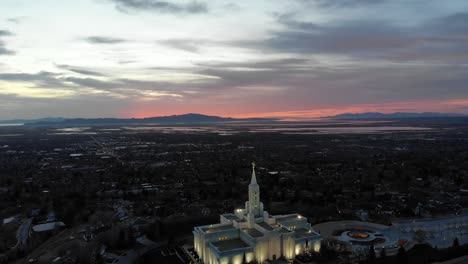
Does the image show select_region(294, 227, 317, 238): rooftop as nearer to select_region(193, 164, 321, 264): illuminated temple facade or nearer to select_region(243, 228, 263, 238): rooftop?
select_region(193, 164, 321, 264): illuminated temple facade

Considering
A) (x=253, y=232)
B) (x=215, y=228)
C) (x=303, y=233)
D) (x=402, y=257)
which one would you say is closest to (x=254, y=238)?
(x=253, y=232)

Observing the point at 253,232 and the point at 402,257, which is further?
the point at 253,232

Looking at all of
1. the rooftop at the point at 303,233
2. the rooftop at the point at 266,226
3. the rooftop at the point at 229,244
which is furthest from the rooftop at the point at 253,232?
the rooftop at the point at 303,233

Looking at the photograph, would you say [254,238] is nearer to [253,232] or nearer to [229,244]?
[253,232]

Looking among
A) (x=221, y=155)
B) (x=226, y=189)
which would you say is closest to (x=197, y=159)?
(x=221, y=155)

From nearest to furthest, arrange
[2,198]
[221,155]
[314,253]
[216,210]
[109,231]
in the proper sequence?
1. [314,253]
2. [109,231]
3. [216,210]
4. [2,198]
5. [221,155]

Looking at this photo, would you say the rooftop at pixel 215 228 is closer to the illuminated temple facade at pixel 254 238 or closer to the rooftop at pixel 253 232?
the illuminated temple facade at pixel 254 238

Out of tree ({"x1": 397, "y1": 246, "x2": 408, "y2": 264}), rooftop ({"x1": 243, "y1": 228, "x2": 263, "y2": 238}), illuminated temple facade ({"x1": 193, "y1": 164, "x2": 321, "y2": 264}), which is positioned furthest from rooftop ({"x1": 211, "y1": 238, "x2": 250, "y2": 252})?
tree ({"x1": 397, "y1": 246, "x2": 408, "y2": 264})

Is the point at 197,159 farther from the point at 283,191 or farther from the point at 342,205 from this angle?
the point at 342,205
